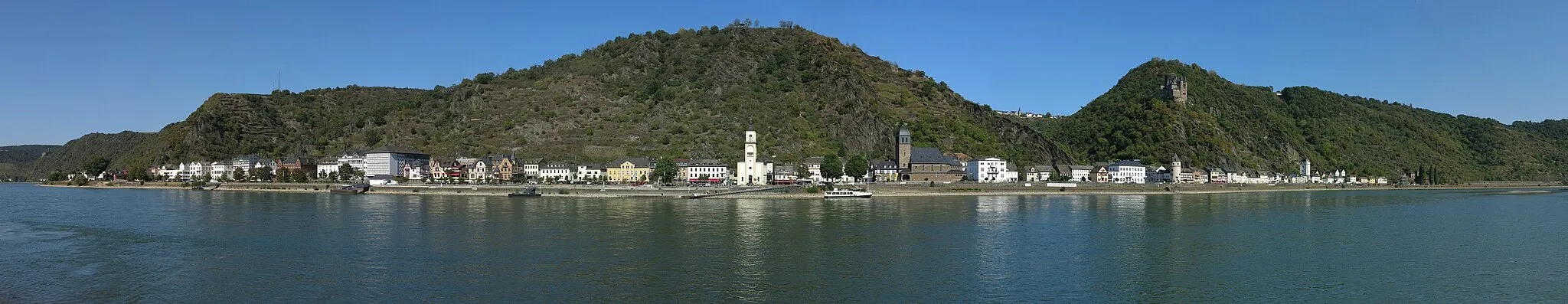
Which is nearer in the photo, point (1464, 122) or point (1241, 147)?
point (1241, 147)

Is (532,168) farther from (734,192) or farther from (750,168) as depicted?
(734,192)

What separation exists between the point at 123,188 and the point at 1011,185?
92.3 m

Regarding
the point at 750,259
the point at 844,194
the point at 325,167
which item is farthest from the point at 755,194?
the point at 325,167

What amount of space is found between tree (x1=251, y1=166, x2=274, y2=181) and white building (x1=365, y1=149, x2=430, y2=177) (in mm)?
11243

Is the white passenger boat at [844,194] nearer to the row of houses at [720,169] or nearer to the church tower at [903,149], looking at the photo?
the row of houses at [720,169]

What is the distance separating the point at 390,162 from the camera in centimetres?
10075

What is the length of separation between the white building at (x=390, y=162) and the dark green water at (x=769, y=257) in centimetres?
4644

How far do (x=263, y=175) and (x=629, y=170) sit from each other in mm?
44075

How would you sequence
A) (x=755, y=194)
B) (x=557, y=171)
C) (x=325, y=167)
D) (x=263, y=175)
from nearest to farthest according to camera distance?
(x=755, y=194)
(x=557, y=171)
(x=263, y=175)
(x=325, y=167)

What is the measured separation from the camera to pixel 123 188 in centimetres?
10094

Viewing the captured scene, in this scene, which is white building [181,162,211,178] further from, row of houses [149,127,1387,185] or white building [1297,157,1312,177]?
white building [1297,157,1312,177]

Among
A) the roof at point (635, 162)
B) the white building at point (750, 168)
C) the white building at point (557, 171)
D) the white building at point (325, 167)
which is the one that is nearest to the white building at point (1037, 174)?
the white building at point (750, 168)

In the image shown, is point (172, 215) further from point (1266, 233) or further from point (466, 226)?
point (1266, 233)

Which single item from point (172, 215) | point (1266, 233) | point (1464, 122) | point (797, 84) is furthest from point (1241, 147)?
point (172, 215)
